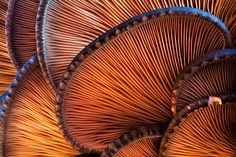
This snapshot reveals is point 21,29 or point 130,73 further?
point 21,29

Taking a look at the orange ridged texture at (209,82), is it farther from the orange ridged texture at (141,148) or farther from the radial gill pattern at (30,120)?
the radial gill pattern at (30,120)

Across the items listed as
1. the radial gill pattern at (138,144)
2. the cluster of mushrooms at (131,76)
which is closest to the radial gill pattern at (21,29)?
the cluster of mushrooms at (131,76)

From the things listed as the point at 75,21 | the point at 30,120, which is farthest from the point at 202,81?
the point at 30,120

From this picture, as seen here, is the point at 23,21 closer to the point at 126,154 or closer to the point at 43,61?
the point at 43,61

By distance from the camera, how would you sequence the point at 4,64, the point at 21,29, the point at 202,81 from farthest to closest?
the point at 4,64
the point at 21,29
the point at 202,81

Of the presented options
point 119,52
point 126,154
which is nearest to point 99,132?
point 126,154

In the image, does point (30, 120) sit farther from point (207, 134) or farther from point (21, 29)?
point (207, 134)
